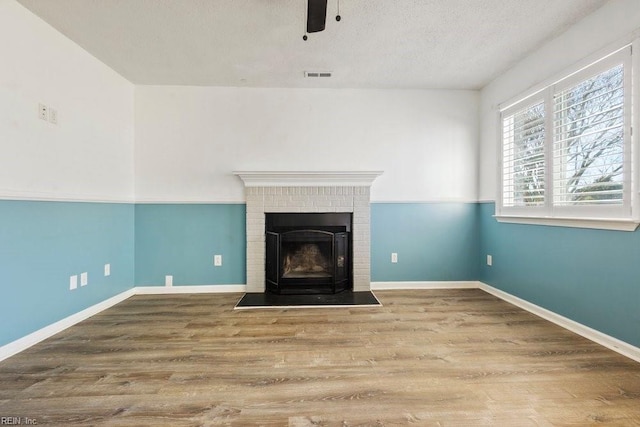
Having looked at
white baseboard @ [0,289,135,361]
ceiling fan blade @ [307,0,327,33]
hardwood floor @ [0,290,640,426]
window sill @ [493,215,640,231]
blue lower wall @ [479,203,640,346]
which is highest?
ceiling fan blade @ [307,0,327,33]

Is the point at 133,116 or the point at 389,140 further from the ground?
the point at 133,116

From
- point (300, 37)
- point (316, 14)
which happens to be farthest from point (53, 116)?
point (316, 14)

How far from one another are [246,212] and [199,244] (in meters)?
0.67

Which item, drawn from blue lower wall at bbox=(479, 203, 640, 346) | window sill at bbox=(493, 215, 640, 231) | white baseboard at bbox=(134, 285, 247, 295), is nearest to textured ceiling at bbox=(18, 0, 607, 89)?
window sill at bbox=(493, 215, 640, 231)

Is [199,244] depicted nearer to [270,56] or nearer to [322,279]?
[322,279]

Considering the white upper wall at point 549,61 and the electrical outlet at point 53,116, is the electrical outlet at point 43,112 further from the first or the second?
the white upper wall at point 549,61

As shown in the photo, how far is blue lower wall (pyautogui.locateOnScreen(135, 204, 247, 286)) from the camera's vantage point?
10.4 ft

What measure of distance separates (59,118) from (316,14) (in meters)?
2.18

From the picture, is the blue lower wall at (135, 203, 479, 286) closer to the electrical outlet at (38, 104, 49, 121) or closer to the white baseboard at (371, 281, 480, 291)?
the white baseboard at (371, 281, 480, 291)

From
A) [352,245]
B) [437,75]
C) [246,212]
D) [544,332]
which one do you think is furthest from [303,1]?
[544,332]

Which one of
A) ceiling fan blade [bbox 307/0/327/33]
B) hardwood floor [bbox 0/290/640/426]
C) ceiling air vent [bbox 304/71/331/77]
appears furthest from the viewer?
ceiling air vent [bbox 304/71/331/77]

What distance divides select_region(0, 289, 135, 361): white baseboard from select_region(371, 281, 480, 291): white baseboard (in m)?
2.80

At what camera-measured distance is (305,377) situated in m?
1.61

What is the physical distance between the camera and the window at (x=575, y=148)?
1874 mm
